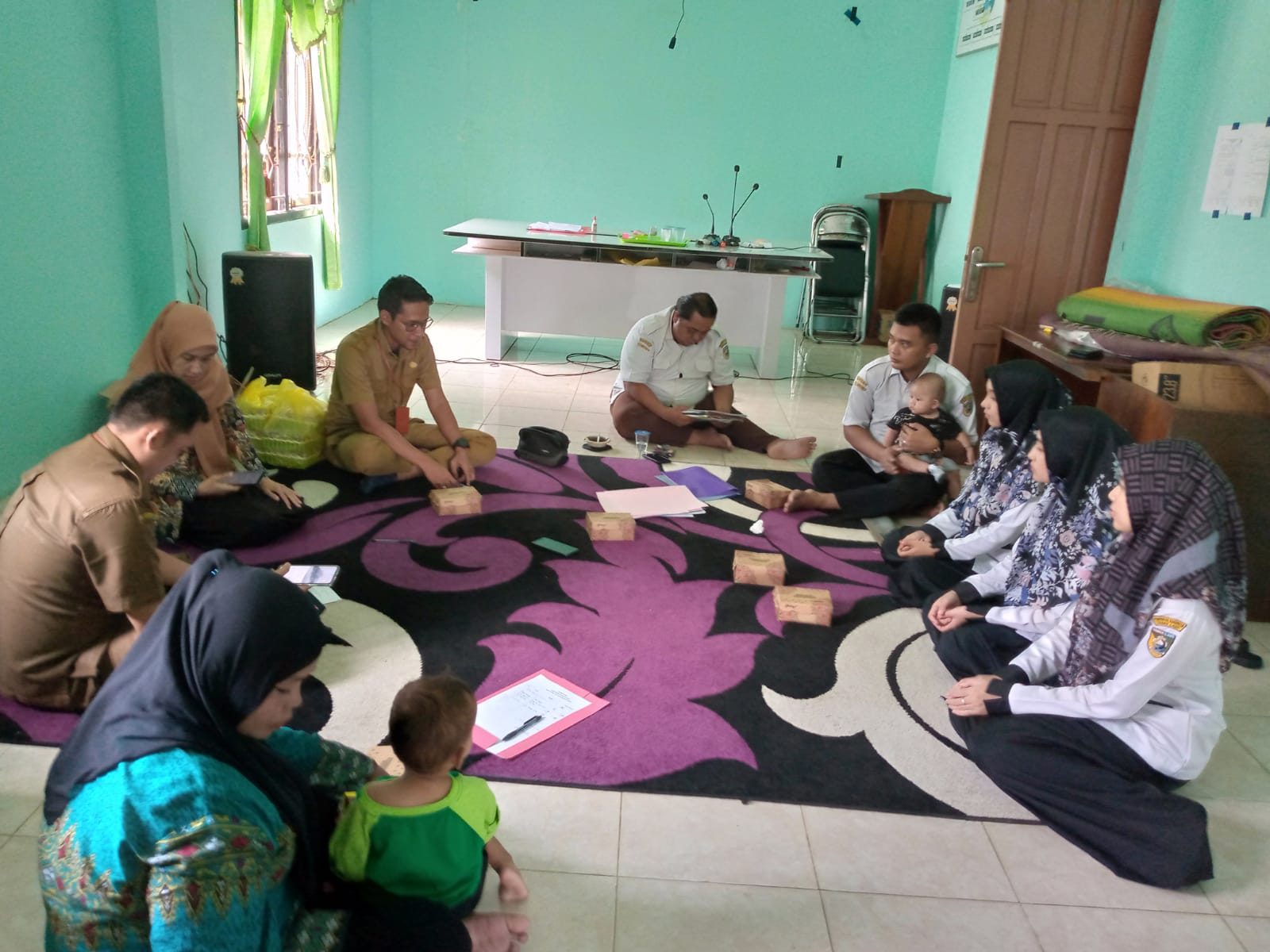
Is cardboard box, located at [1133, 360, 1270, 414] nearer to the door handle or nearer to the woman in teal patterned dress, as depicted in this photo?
the door handle

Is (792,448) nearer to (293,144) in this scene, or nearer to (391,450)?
(391,450)

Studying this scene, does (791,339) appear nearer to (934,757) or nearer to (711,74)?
(711,74)

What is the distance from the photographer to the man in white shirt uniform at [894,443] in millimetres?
3771

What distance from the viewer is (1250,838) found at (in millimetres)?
2094

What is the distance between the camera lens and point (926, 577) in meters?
3.03

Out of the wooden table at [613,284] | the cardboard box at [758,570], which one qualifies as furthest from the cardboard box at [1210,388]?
the wooden table at [613,284]

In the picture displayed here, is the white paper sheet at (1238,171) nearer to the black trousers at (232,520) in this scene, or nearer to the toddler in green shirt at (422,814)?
the toddler in green shirt at (422,814)

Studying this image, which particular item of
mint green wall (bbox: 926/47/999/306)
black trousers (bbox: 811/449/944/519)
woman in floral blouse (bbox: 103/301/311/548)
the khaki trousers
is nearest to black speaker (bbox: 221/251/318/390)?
the khaki trousers

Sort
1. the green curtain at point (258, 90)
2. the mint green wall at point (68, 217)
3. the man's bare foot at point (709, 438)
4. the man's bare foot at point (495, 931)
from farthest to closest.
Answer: the green curtain at point (258, 90), the man's bare foot at point (709, 438), the mint green wall at point (68, 217), the man's bare foot at point (495, 931)

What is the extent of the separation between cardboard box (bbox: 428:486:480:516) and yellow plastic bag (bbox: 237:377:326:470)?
67 centimetres

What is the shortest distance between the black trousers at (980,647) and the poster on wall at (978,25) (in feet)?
16.2

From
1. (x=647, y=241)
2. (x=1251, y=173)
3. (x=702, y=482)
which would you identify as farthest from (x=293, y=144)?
(x=1251, y=173)

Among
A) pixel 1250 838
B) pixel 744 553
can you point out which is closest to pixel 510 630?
pixel 744 553

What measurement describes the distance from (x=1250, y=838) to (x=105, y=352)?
426cm
